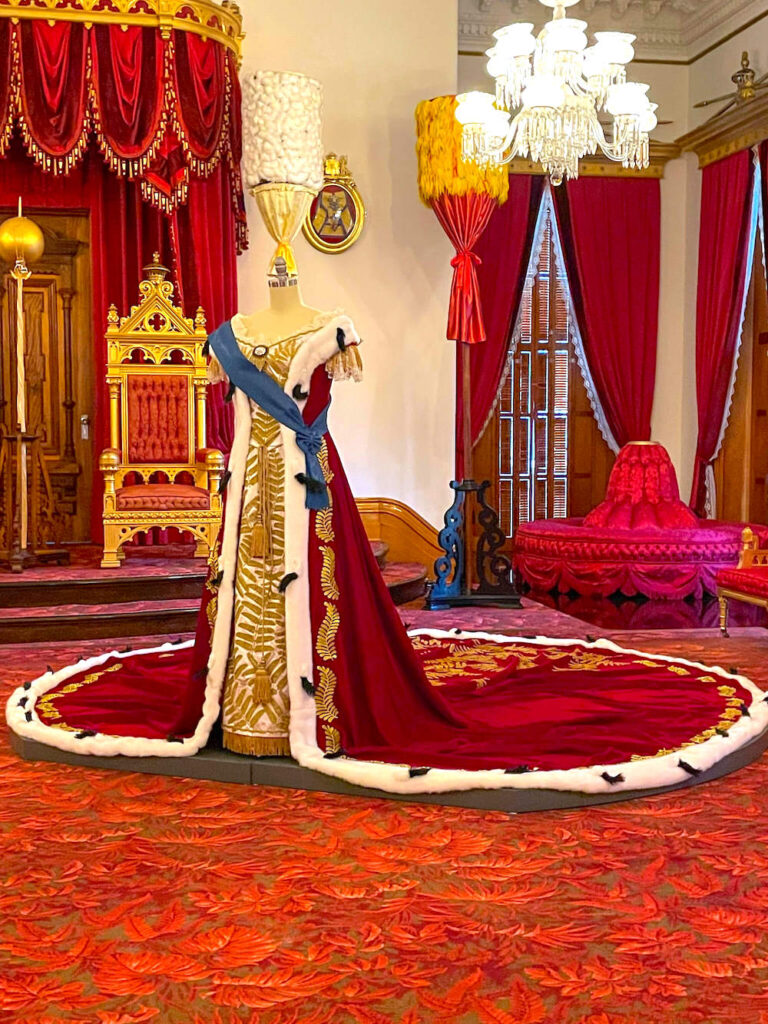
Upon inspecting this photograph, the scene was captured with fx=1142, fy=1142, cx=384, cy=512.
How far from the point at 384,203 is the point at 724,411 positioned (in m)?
2.99

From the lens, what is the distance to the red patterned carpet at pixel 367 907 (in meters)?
2.00

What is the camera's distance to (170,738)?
132 inches

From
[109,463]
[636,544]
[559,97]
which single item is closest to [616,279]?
[636,544]

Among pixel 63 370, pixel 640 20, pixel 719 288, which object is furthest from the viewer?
pixel 640 20

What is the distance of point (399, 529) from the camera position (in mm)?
7699

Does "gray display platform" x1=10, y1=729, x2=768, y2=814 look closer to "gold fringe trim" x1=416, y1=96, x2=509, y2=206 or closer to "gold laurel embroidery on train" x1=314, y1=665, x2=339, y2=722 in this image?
"gold laurel embroidery on train" x1=314, y1=665, x2=339, y2=722

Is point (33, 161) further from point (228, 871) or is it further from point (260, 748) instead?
Answer: point (228, 871)

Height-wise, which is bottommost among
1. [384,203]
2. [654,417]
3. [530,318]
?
[654,417]

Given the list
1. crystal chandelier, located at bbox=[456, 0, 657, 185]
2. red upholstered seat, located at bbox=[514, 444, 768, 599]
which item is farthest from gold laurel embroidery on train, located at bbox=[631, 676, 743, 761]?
red upholstered seat, located at bbox=[514, 444, 768, 599]

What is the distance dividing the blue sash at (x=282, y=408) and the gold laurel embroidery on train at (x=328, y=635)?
31 centimetres

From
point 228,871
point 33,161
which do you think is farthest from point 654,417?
point 228,871

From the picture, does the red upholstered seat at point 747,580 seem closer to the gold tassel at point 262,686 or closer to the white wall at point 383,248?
the white wall at point 383,248

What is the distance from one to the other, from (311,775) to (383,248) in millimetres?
5081

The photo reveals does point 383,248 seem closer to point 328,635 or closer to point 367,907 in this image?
point 328,635
